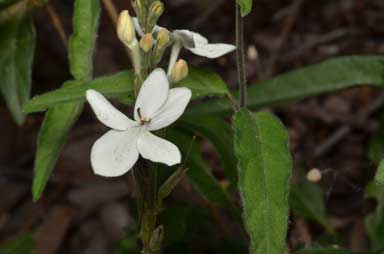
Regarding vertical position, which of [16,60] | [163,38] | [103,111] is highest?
[163,38]

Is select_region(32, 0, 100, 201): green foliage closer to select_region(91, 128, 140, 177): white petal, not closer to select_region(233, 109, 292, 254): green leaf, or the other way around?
select_region(91, 128, 140, 177): white petal

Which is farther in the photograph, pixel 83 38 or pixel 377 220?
pixel 377 220

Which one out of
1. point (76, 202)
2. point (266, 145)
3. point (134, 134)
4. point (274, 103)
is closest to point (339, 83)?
point (274, 103)

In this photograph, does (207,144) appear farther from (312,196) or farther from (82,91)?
(82,91)

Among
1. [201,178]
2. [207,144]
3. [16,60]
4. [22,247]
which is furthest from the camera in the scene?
[207,144]

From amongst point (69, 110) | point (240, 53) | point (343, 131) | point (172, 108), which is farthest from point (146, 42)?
point (343, 131)
